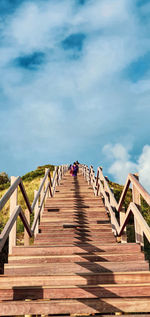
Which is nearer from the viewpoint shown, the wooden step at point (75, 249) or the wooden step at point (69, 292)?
the wooden step at point (69, 292)

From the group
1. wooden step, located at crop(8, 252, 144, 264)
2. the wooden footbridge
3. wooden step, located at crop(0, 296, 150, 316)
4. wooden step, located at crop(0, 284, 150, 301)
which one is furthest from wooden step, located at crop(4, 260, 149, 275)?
wooden step, located at crop(0, 296, 150, 316)

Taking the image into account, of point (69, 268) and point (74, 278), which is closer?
point (74, 278)

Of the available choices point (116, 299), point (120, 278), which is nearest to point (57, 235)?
point (120, 278)

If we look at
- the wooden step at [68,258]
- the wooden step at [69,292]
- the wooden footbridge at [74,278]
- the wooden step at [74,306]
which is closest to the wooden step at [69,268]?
the wooden footbridge at [74,278]

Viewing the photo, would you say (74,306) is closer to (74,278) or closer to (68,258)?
(74,278)

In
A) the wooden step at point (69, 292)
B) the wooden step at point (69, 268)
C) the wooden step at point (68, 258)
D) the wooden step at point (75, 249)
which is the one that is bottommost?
the wooden step at point (69, 292)

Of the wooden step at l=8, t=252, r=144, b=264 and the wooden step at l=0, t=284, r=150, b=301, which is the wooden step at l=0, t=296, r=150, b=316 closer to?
the wooden step at l=0, t=284, r=150, b=301

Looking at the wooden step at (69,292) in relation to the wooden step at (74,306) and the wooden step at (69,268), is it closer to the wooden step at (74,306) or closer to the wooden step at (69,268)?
the wooden step at (74,306)

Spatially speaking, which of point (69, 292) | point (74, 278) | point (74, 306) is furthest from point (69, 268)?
point (74, 306)

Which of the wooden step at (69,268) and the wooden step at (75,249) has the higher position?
the wooden step at (75,249)

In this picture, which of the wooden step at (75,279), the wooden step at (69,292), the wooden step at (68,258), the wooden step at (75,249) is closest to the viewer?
the wooden step at (69,292)

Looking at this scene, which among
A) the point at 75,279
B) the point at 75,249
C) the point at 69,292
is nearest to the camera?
the point at 69,292

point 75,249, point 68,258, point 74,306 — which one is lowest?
point 74,306

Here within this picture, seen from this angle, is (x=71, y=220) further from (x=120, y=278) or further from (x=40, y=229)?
(x=120, y=278)
